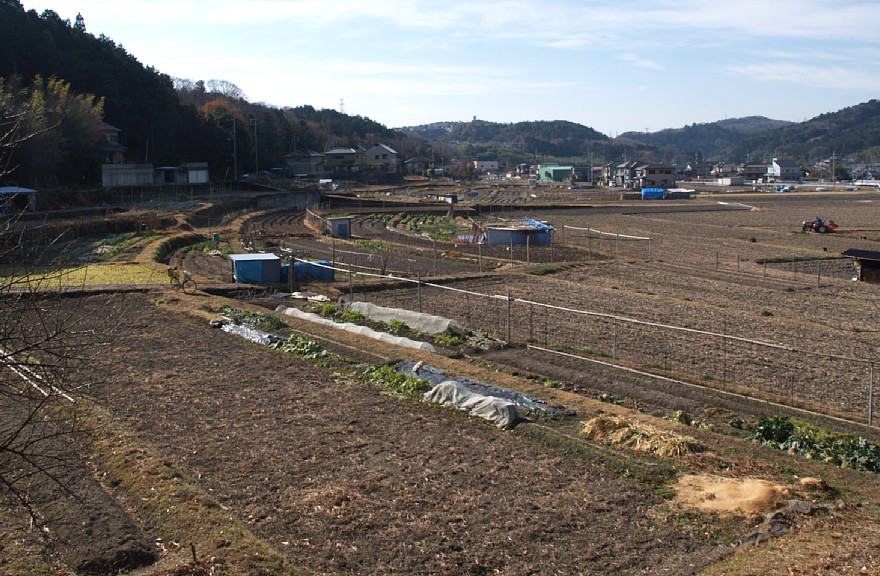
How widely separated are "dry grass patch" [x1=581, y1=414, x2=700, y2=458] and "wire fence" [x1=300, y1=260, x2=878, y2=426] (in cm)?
283

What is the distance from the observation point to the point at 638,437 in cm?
987

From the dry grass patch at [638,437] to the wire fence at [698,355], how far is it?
283 centimetres

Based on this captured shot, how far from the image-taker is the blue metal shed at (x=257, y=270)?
74.9ft

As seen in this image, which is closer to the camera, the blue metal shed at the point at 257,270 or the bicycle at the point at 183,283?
the bicycle at the point at 183,283

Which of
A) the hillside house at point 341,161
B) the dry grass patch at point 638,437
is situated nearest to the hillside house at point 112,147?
the hillside house at point 341,161

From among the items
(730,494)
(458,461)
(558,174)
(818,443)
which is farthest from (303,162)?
(730,494)

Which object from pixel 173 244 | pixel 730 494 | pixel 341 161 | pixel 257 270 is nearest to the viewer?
pixel 730 494

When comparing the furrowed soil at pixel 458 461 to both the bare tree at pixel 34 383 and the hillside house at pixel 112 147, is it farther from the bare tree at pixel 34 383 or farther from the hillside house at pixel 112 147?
the hillside house at pixel 112 147

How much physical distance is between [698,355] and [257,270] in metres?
12.5

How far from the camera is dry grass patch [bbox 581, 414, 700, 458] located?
9602 mm

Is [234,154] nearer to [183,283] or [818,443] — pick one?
[183,283]

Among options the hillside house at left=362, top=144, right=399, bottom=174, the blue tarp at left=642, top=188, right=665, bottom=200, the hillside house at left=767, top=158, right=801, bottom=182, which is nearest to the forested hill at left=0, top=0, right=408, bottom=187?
the hillside house at left=362, top=144, right=399, bottom=174

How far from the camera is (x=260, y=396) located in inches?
477

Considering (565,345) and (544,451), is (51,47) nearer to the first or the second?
(565,345)
